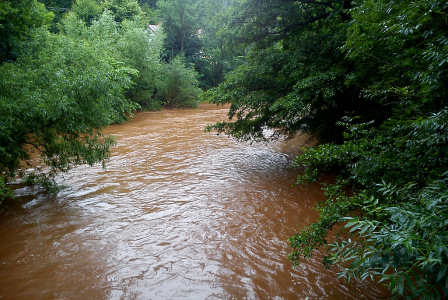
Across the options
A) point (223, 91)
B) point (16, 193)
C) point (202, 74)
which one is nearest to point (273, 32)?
point (223, 91)

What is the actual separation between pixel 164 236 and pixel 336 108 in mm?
6606

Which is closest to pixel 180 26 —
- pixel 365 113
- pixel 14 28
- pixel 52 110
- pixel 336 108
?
pixel 14 28

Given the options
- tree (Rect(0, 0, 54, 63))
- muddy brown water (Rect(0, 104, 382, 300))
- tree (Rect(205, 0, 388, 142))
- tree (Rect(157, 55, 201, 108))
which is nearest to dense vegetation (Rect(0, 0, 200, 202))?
tree (Rect(0, 0, 54, 63))

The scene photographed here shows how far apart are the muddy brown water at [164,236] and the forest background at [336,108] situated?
0.73 metres

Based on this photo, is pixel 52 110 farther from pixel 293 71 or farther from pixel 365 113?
pixel 365 113

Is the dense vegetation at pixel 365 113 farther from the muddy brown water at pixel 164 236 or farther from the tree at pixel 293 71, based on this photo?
the muddy brown water at pixel 164 236

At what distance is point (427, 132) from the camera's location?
2695 millimetres

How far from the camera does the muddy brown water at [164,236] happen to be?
4.66 meters

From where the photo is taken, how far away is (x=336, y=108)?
29.3 ft

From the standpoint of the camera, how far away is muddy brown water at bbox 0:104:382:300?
466 cm

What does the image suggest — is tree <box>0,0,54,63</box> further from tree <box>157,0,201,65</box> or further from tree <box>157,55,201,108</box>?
tree <box>157,0,201,65</box>

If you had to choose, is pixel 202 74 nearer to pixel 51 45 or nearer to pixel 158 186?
pixel 51 45

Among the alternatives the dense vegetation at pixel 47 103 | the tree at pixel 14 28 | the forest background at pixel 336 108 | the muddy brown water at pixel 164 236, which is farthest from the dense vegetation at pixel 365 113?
the tree at pixel 14 28

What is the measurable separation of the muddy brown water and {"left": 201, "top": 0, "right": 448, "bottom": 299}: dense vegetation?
0.91 m
